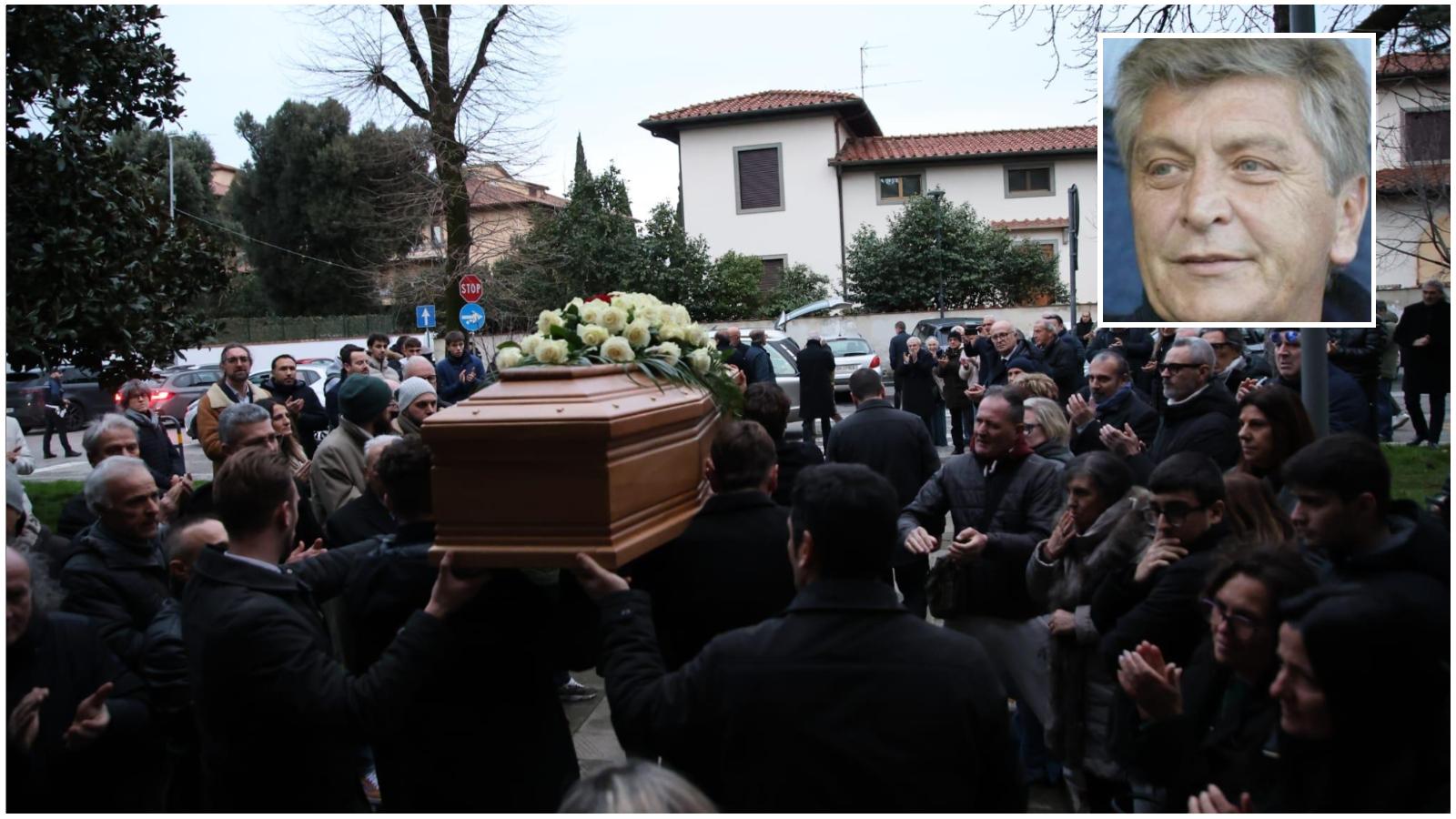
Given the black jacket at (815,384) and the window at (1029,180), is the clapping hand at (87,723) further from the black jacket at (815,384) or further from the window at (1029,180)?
the window at (1029,180)

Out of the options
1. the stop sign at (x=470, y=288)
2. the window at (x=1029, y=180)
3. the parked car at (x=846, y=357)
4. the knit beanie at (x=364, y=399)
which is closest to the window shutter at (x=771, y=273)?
the window at (x=1029, y=180)

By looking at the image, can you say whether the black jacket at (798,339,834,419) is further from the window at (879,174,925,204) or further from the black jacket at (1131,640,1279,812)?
the window at (879,174,925,204)

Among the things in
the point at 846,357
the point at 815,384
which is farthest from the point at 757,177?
the point at 815,384

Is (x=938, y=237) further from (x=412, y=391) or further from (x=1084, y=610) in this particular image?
(x=1084, y=610)

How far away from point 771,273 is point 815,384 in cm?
2032

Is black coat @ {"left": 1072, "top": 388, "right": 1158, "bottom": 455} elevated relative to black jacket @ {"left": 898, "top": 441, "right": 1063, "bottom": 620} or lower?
elevated

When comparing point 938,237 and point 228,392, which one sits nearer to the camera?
point 228,392

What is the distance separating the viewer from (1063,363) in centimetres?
1015

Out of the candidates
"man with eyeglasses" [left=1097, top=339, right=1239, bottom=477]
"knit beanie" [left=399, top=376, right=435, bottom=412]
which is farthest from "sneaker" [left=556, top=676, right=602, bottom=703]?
"man with eyeglasses" [left=1097, top=339, right=1239, bottom=477]

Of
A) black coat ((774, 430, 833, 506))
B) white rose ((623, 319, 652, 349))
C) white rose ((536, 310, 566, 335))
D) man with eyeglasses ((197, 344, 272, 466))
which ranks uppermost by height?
white rose ((536, 310, 566, 335))

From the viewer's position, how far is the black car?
21.0m

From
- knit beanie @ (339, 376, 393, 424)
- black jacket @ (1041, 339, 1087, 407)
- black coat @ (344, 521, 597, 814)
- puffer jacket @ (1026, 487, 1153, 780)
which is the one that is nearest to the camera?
black coat @ (344, 521, 597, 814)

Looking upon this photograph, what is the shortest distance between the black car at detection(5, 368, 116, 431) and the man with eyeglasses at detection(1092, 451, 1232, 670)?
21.2 metres

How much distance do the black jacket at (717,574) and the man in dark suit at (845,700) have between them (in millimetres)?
771
